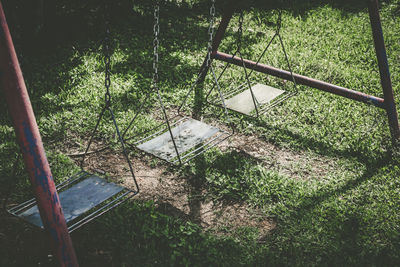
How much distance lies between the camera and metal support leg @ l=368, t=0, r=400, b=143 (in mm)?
3494

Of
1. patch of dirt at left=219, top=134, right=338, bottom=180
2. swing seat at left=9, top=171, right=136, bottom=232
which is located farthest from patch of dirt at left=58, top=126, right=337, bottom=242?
swing seat at left=9, top=171, right=136, bottom=232

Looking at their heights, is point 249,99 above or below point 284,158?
above

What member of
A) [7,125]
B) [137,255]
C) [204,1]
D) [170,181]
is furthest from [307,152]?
[204,1]

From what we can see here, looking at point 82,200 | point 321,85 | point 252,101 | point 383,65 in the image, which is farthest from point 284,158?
point 82,200

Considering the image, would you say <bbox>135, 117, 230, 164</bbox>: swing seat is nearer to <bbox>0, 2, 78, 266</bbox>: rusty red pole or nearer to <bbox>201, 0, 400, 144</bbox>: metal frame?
<bbox>201, 0, 400, 144</bbox>: metal frame

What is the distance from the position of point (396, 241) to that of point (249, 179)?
1.34m

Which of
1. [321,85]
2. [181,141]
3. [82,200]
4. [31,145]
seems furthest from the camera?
[321,85]

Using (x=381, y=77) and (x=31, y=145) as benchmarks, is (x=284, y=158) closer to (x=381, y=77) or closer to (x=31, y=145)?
(x=381, y=77)

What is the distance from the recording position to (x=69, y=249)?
7.04 ft

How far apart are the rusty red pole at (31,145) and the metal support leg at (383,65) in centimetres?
322

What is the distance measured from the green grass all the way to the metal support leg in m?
0.27

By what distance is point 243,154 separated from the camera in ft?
12.7

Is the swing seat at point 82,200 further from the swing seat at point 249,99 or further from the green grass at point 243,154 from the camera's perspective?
the swing seat at point 249,99

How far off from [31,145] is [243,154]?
2.39 metres
